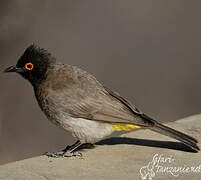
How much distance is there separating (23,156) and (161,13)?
488 cm

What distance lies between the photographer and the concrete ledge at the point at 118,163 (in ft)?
17.0

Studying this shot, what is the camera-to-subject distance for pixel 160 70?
457 inches

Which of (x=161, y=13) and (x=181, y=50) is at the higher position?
(x=161, y=13)

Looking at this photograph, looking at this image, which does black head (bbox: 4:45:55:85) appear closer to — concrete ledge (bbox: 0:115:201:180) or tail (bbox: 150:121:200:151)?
concrete ledge (bbox: 0:115:201:180)

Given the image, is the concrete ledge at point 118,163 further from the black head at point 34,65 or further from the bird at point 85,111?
the black head at point 34,65

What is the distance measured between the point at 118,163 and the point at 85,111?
79 centimetres

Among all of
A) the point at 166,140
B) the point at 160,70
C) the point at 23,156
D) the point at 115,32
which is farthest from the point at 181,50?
the point at 166,140

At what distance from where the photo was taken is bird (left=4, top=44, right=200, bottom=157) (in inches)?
234

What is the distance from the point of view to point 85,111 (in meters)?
6.07

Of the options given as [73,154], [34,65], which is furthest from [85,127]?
[34,65]

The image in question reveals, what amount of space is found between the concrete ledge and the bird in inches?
6.8

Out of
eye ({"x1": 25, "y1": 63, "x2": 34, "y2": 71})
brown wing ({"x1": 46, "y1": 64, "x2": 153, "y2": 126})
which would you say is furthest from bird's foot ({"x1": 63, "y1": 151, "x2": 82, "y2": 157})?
eye ({"x1": 25, "y1": 63, "x2": 34, "y2": 71})

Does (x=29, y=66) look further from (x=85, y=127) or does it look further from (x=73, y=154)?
(x=73, y=154)

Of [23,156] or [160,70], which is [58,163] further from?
[160,70]
